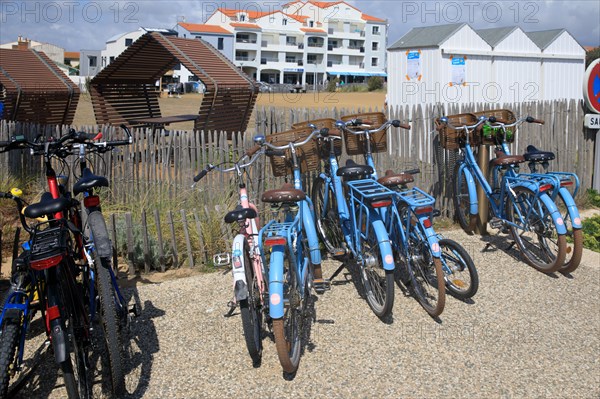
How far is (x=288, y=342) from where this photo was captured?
398 centimetres

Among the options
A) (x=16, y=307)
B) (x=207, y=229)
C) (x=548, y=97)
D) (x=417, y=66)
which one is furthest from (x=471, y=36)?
(x=16, y=307)

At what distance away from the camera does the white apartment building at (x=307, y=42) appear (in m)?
79.2

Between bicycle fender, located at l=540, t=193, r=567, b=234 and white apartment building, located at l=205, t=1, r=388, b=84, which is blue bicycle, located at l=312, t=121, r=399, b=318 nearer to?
bicycle fender, located at l=540, t=193, r=567, b=234

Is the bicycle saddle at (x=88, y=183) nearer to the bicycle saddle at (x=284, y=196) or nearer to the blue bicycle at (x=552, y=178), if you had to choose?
the bicycle saddle at (x=284, y=196)

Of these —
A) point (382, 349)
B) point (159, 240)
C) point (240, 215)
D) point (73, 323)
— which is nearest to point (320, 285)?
point (382, 349)

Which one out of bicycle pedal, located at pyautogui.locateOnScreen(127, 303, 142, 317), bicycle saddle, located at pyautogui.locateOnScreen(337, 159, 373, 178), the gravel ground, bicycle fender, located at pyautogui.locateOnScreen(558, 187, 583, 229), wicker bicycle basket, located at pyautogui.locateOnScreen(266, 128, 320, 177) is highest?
wicker bicycle basket, located at pyautogui.locateOnScreen(266, 128, 320, 177)

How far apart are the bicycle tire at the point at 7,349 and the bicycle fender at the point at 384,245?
2386 millimetres

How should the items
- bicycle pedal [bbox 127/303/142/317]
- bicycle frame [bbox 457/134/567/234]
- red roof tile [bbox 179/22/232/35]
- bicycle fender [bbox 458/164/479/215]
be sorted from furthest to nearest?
red roof tile [bbox 179/22/232/35], bicycle fender [bbox 458/164/479/215], bicycle frame [bbox 457/134/567/234], bicycle pedal [bbox 127/303/142/317]

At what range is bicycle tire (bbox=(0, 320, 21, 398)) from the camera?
3152 millimetres

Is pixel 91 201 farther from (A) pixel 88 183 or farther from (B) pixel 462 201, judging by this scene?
(B) pixel 462 201

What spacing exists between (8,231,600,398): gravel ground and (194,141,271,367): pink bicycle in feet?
0.89

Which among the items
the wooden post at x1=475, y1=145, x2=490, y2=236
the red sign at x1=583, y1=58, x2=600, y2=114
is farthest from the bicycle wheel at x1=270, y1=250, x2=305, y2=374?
the red sign at x1=583, y1=58, x2=600, y2=114

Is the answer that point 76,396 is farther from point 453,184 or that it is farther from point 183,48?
point 183,48

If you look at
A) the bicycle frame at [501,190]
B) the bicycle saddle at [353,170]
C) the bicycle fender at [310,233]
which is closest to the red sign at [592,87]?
the bicycle frame at [501,190]
